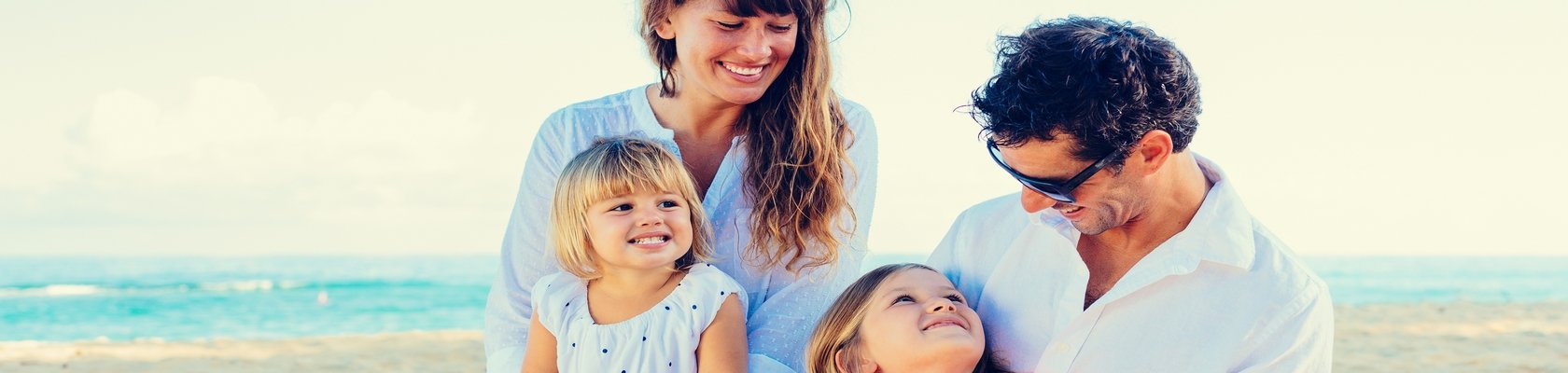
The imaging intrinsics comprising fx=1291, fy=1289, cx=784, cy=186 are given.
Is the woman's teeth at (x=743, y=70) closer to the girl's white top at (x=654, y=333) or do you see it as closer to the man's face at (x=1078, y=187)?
the girl's white top at (x=654, y=333)

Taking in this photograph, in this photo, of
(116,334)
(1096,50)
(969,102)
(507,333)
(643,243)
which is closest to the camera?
(1096,50)

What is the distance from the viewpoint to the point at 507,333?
372 cm

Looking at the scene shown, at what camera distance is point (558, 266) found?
368cm

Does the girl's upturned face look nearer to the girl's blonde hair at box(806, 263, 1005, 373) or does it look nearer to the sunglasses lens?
the girl's blonde hair at box(806, 263, 1005, 373)

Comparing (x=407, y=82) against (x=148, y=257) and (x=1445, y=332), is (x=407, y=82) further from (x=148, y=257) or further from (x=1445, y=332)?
(x=1445, y=332)

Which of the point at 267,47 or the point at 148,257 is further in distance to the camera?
the point at 148,257

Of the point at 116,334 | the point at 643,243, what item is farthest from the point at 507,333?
the point at 116,334

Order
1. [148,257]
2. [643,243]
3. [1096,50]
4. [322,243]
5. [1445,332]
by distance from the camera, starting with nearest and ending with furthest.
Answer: [1096,50] < [643,243] < [1445,332] < [322,243] < [148,257]

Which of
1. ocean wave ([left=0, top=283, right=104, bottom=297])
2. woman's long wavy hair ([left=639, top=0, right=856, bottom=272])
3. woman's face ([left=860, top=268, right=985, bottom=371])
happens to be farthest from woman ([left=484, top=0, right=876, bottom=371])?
ocean wave ([left=0, top=283, right=104, bottom=297])

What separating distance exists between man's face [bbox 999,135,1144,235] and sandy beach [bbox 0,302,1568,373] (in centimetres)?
751

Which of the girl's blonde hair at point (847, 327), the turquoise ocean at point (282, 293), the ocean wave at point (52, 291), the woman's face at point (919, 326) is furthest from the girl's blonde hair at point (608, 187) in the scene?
the ocean wave at point (52, 291)

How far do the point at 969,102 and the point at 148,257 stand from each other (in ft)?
107

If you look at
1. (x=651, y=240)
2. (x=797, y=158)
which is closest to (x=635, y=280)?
(x=651, y=240)

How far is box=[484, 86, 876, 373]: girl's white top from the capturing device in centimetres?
364
